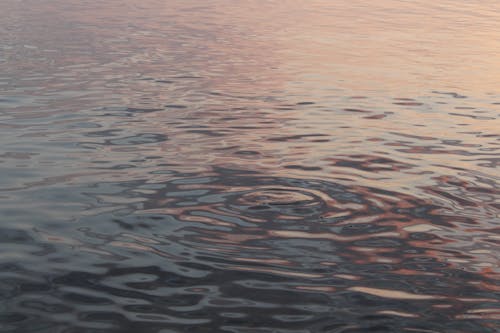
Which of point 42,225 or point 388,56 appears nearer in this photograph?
point 42,225

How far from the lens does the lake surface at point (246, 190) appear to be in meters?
5.02

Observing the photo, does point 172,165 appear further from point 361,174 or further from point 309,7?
point 309,7

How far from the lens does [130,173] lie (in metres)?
7.76

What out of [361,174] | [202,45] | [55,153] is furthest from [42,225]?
[202,45]

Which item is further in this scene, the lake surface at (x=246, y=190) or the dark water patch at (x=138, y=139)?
the dark water patch at (x=138, y=139)

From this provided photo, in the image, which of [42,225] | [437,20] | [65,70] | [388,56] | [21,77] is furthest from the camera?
[437,20]

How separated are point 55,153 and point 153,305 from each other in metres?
3.89

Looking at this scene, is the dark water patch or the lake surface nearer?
the lake surface

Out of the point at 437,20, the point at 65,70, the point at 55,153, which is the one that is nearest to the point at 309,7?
the point at 437,20

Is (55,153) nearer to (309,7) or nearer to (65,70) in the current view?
(65,70)

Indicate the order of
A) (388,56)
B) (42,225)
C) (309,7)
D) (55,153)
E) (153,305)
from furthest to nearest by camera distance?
(309,7), (388,56), (55,153), (42,225), (153,305)

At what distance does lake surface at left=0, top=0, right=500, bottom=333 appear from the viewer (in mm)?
5020

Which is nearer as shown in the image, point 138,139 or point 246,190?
point 246,190

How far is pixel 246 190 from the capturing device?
7.19 m
